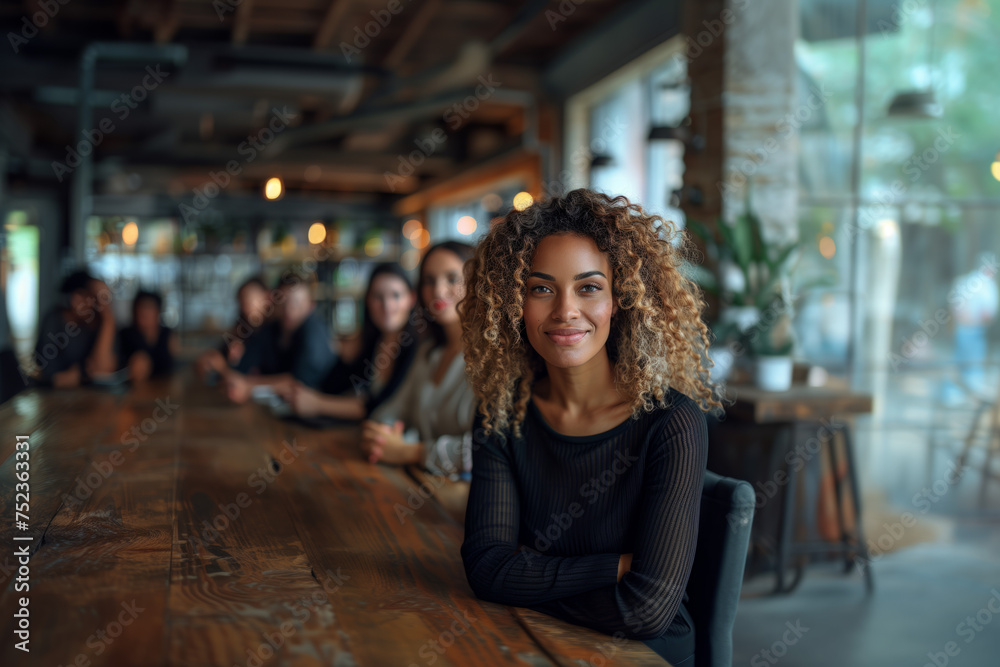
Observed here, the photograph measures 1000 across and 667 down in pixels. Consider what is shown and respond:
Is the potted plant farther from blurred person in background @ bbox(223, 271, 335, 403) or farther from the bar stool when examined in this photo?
blurred person in background @ bbox(223, 271, 335, 403)

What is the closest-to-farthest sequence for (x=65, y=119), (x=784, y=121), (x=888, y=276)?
(x=784, y=121), (x=888, y=276), (x=65, y=119)

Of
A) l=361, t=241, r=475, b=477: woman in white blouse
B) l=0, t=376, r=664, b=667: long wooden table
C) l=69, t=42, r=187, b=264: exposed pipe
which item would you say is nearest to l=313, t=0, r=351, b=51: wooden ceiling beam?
l=69, t=42, r=187, b=264: exposed pipe

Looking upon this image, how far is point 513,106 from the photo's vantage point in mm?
7727

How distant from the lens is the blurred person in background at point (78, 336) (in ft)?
13.9

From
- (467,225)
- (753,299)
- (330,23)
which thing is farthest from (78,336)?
(467,225)

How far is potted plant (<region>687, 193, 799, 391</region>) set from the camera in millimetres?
3234

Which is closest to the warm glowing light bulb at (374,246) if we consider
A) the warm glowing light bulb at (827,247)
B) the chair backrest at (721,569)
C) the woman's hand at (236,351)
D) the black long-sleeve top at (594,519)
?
the woman's hand at (236,351)

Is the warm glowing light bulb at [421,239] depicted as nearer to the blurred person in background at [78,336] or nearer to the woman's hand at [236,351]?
the woman's hand at [236,351]

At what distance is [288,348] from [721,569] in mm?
3360

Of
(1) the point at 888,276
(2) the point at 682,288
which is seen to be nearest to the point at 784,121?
(1) the point at 888,276

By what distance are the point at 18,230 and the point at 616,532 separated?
10.4 m

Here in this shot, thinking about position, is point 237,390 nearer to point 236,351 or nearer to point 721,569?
point 236,351

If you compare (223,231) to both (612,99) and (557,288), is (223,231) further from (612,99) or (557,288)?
(557,288)

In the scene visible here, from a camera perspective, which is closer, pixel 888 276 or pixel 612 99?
pixel 888 276
